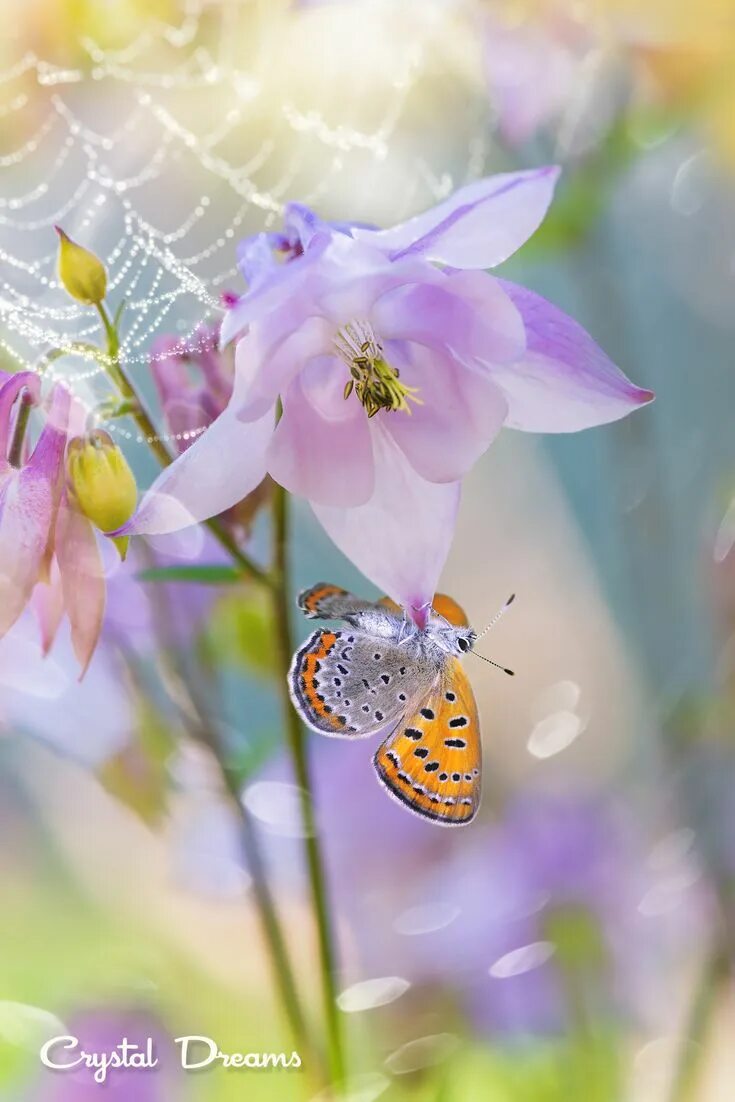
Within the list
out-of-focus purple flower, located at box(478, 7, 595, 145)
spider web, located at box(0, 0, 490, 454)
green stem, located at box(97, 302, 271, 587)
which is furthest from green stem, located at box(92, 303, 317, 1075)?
out-of-focus purple flower, located at box(478, 7, 595, 145)

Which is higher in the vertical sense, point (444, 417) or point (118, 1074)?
point (444, 417)

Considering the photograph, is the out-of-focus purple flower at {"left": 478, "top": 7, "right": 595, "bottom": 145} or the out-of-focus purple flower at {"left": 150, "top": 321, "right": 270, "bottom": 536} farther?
the out-of-focus purple flower at {"left": 478, "top": 7, "right": 595, "bottom": 145}

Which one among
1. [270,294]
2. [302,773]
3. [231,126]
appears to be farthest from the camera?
[231,126]

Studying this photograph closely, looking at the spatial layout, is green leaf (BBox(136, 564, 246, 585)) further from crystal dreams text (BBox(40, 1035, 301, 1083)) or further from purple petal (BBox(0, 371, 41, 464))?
crystal dreams text (BBox(40, 1035, 301, 1083))

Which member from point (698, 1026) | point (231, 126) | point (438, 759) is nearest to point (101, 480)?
point (438, 759)

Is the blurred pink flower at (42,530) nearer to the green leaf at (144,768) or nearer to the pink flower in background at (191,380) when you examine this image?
the pink flower in background at (191,380)

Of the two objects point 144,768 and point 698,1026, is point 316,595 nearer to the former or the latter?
point 144,768
